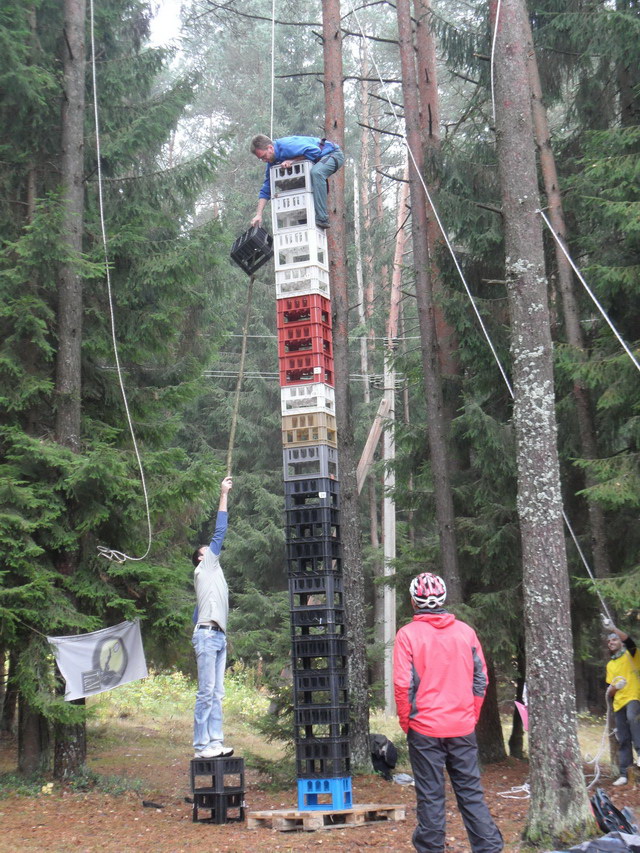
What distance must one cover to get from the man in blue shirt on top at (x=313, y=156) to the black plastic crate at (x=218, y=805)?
17.0 ft

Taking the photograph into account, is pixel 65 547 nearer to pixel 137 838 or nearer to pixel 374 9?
pixel 137 838

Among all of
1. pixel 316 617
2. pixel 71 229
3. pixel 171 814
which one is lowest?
pixel 171 814

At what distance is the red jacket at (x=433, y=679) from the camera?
5227 mm

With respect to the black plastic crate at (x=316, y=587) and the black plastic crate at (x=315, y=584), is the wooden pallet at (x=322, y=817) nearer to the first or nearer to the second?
the black plastic crate at (x=316, y=587)

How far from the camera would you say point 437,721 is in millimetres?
5211

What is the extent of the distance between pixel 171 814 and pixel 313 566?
2.87 metres

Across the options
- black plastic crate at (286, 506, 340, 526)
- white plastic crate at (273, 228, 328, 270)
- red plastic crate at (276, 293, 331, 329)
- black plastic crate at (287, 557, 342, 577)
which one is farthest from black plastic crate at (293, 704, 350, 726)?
white plastic crate at (273, 228, 328, 270)

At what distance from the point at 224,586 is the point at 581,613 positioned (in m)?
6.11

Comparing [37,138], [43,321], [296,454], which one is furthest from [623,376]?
[37,138]

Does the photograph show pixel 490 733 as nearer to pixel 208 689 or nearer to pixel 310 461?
pixel 208 689

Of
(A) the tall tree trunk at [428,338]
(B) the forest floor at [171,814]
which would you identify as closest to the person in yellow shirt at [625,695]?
(B) the forest floor at [171,814]

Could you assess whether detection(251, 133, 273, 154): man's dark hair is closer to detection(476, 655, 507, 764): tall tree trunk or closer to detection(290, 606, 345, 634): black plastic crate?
detection(290, 606, 345, 634): black plastic crate

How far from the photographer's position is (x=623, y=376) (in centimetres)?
923

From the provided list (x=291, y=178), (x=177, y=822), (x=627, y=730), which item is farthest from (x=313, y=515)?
(x=627, y=730)
